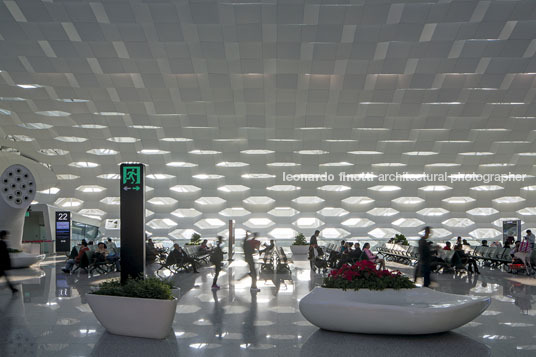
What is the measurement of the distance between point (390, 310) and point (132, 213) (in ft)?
13.9

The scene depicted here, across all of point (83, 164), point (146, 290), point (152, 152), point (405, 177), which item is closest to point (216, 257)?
point (146, 290)

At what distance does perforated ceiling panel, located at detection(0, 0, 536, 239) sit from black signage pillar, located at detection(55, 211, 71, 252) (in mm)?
5342

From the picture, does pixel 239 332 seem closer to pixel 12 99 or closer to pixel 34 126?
pixel 12 99

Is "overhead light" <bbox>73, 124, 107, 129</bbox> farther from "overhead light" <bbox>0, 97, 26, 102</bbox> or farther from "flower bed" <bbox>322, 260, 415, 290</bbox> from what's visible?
"flower bed" <bbox>322, 260, 415, 290</bbox>

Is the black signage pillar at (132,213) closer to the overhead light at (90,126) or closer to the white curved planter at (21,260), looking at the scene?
the white curved planter at (21,260)

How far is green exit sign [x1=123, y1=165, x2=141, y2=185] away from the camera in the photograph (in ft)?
26.2

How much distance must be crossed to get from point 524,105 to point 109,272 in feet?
71.8

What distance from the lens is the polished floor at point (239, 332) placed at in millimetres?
5910

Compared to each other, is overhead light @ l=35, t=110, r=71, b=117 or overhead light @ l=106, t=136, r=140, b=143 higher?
overhead light @ l=35, t=110, r=71, b=117

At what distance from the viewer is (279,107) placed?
84.1ft

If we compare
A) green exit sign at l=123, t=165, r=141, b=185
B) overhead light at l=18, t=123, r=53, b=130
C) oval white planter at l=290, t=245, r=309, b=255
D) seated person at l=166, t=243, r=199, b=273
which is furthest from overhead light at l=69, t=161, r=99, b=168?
green exit sign at l=123, t=165, r=141, b=185

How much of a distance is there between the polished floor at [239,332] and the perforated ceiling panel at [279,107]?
11.8 m

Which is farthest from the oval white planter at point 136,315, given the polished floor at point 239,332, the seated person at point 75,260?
the seated person at point 75,260

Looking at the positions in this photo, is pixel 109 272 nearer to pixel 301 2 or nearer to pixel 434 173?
pixel 301 2
